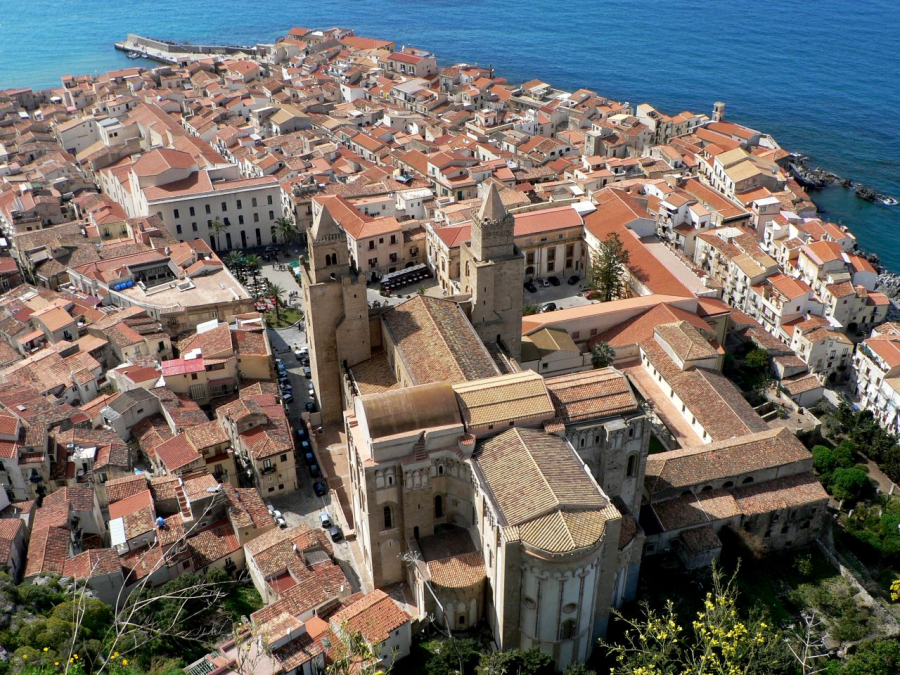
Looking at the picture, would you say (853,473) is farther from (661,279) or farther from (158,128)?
(158,128)

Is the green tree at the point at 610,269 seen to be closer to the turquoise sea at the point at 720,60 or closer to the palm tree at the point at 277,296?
the palm tree at the point at 277,296

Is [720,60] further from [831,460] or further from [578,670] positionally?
[578,670]

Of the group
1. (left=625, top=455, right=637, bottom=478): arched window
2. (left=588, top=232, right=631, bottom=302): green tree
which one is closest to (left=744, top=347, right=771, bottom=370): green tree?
(left=588, top=232, right=631, bottom=302): green tree

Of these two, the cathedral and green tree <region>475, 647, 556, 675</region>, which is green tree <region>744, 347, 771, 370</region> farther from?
green tree <region>475, 647, 556, 675</region>

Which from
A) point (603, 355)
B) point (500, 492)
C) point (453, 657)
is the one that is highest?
point (500, 492)

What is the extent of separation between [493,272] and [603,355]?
44.9ft

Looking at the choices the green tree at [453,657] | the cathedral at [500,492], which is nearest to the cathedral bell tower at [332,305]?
the cathedral at [500,492]

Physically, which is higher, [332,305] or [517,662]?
[332,305]

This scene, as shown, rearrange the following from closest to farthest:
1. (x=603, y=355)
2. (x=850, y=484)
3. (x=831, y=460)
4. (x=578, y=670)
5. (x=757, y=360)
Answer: (x=578, y=670) → (x=850, y=484) → (x=831, y=460) → (x=603, y=355) → (x=757, y=360)

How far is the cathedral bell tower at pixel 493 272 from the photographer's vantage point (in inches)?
2051

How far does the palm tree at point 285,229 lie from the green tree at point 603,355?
116ft

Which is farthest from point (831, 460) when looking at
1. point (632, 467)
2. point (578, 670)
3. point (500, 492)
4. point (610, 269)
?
point (500, 492)

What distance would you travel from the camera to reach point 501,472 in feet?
126

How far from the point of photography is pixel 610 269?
70.3 meters
